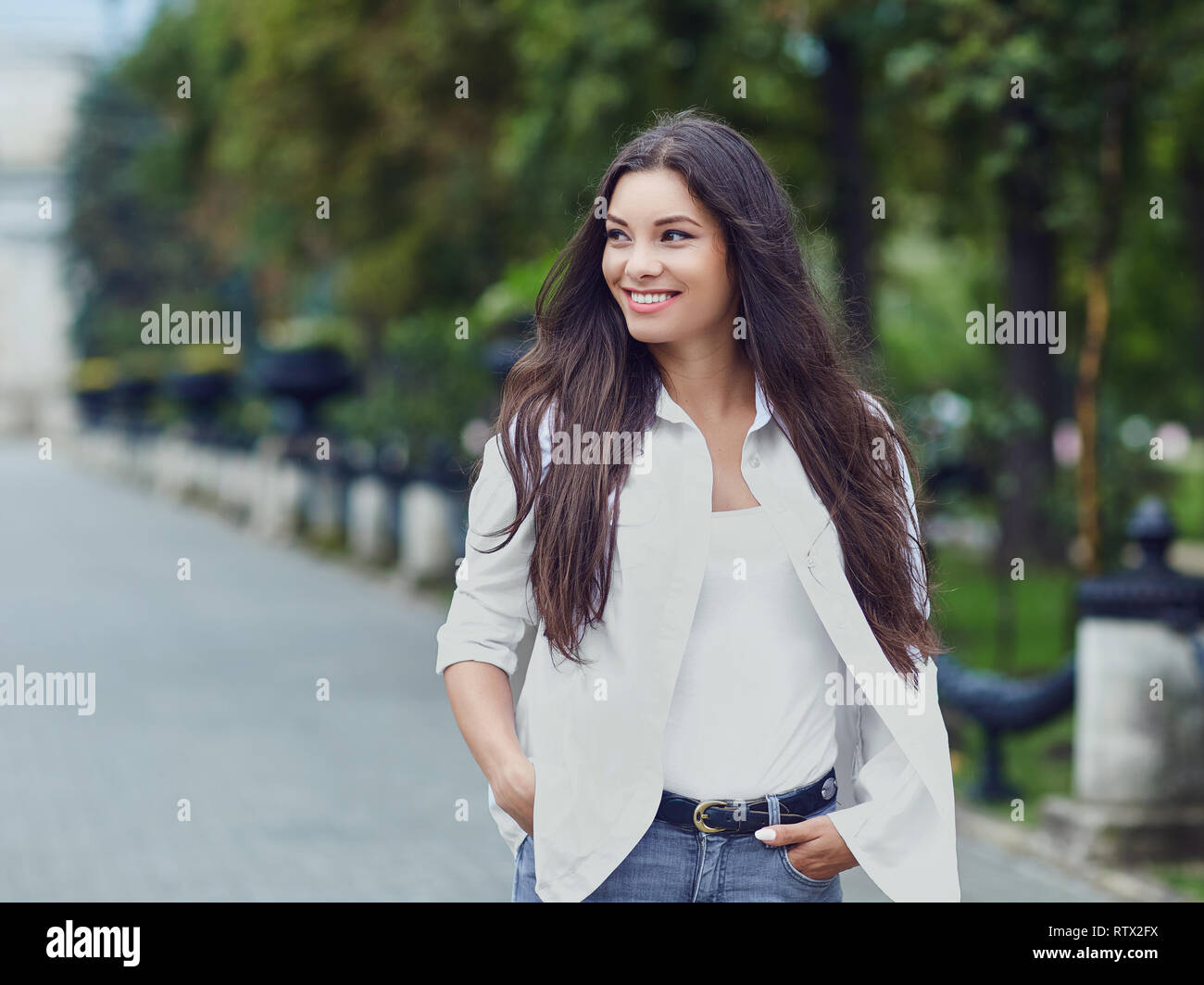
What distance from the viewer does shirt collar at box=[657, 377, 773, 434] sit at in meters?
2.52

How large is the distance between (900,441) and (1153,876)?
4.14 metres

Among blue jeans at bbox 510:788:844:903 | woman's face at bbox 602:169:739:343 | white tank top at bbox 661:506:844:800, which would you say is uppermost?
woman's face at bbox 602:169:739:343

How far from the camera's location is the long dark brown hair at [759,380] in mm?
2463

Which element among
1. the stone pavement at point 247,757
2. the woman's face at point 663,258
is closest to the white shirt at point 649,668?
the woman's face at point 663,258

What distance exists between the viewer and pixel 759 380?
259cm

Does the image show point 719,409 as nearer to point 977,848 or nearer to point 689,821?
point 689,821

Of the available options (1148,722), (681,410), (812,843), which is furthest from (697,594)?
(1148,722)

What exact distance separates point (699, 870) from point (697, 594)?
40 centimetres

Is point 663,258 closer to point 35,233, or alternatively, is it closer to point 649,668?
point 649,668

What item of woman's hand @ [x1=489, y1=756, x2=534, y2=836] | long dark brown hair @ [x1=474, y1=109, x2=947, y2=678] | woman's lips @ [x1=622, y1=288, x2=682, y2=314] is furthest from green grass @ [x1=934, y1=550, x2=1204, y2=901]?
woman's hand @ [x1=489, y1=756, x2=534, y2=836]

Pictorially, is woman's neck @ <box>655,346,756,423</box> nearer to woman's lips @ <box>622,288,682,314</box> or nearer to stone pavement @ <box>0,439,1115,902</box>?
woman's lips @ <box>622,288,682,314</box>

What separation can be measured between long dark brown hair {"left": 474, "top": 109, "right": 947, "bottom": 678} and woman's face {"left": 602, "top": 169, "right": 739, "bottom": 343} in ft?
0.08

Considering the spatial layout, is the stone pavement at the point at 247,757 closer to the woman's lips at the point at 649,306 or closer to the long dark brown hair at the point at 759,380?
the long dark brown hair at the point at 759,380
